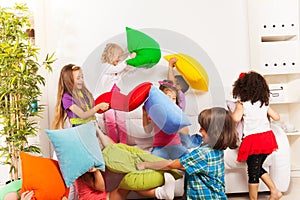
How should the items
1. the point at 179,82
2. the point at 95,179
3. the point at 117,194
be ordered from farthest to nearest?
1. the point at 117,194
2. the point at 95,179
3. the point at 179,82

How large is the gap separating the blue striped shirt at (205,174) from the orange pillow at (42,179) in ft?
2.19

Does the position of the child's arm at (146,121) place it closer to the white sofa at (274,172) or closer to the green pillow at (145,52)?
the green pillow at (145,52)

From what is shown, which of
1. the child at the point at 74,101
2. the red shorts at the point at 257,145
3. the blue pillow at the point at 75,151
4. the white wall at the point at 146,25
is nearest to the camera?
the child at the point at 74,101

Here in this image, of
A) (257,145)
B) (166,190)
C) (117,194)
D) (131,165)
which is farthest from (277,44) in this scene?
(131,165)

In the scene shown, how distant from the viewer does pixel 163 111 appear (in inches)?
66.2

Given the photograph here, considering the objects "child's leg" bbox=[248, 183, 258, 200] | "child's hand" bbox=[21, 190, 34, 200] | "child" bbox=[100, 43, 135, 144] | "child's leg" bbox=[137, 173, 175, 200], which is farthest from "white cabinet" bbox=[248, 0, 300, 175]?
"child's hand" bbox=[21, 190, 34, 200]

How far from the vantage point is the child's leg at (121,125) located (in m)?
1.83

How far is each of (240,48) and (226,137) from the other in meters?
1.29

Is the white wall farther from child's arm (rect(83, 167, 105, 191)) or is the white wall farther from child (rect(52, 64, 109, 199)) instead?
child's arm (rect(83, 167, 105, 191))

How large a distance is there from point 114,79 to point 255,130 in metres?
1.23

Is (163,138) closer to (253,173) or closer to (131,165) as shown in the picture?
(131,165)

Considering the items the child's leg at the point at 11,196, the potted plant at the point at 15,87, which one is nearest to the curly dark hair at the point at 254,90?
the potted plant at the point at 15,87

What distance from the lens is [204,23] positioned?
10.8 feet

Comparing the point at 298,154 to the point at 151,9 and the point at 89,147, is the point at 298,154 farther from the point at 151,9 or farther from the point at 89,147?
the point at 89,147
